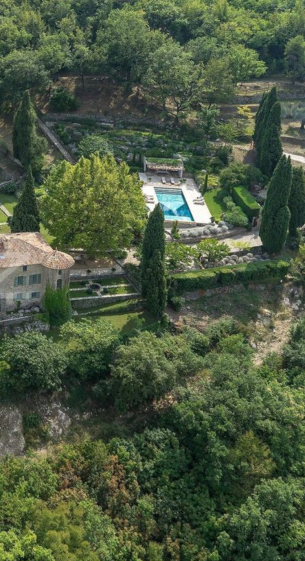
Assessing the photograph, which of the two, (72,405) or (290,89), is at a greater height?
(290,89)

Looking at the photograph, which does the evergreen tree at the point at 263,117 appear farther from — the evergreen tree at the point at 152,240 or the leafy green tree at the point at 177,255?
the evergreen tree at the point at 152,240

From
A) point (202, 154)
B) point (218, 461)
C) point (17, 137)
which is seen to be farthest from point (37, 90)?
point (218, 461)

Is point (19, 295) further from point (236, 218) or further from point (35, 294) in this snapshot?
point (236, 218)

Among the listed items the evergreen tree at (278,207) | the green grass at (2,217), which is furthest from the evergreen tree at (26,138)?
the evergreen tree at (278,207)

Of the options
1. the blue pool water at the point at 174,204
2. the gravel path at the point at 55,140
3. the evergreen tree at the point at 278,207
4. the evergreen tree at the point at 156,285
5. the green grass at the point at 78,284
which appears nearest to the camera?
the evergreen tree at the point at 156,285

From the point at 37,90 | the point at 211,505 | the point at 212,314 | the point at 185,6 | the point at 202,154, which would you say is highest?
the point at 185,6

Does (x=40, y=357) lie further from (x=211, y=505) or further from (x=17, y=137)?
(x=17, y=137)
